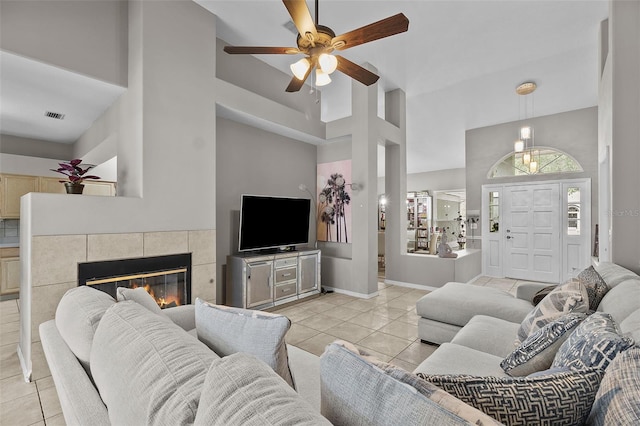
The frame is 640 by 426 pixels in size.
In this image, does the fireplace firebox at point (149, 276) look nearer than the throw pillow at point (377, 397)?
No

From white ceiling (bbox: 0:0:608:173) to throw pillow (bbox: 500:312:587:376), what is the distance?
3.27 metres

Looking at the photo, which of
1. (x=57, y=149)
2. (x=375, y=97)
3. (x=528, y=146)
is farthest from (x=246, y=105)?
(x=528, y=146)

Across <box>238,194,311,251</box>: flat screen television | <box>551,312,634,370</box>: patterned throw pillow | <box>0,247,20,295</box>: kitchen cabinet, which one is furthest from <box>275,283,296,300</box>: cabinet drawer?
<box>0,247,20,295</box>: kitchen cabinet

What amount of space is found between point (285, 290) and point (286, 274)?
23 cm

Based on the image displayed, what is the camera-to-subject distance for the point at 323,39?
228 centimetres

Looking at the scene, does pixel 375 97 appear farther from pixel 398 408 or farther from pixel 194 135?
pixel 398 408

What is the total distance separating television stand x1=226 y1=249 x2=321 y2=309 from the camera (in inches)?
153

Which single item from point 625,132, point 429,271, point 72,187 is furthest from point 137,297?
point 429,271

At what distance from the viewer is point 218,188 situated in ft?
13.5

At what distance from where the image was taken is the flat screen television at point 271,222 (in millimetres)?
4016

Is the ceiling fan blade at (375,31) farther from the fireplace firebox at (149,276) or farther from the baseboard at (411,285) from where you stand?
the baseboard at (411,285)

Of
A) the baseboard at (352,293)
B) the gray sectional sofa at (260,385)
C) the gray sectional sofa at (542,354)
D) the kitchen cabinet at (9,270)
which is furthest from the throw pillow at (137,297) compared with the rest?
the kitchen cabinet at (9,270)

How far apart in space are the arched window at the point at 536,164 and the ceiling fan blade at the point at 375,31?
168 inches

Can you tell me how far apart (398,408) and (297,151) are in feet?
16.0
